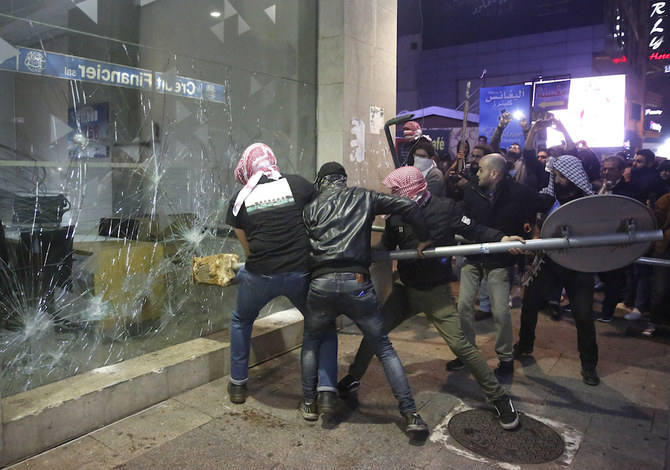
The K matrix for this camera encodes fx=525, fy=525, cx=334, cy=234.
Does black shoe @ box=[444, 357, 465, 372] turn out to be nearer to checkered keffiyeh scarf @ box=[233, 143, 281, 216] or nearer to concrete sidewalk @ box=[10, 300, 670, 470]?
concrete sidewalk @ box=[10, 300, 670, 470]

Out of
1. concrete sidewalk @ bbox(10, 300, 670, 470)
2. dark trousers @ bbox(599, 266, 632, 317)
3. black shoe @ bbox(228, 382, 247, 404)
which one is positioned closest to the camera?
concrete sidewalk @ bbox(10, 300, 670, 470)

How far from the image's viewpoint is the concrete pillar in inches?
241

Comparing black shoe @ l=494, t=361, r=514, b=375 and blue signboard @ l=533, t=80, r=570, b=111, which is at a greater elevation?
blue signboard @ l=533, t=80, r=570, b=111

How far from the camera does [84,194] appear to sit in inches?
162

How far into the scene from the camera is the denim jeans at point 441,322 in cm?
371

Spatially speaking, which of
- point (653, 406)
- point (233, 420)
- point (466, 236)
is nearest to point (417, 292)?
point (466, 236)

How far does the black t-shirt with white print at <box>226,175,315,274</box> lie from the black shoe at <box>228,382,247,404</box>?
978 mm

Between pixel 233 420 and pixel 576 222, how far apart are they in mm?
2790

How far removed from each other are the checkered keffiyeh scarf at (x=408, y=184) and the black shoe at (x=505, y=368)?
182cm

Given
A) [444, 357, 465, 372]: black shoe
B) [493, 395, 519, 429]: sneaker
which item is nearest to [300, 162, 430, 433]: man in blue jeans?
[493, 395, 519, 429]: sneaker

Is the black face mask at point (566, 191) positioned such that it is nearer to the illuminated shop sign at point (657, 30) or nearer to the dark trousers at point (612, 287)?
the dark trousers at point (612, 287)

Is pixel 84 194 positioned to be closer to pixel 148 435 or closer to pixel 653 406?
pixel 148 435

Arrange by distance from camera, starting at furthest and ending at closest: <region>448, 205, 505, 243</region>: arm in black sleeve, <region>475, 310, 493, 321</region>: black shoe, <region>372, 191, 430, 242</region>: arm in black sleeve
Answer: <region>475, 310, 493, 321</region>: black shoe < <region>448, 205, 505, 243</region>: arm in black sleeve < <region>372, 191, 430, 242</region>: arm in black sleeve

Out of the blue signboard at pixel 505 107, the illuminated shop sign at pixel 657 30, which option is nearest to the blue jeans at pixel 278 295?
the blue signboard at pixel 505 107
